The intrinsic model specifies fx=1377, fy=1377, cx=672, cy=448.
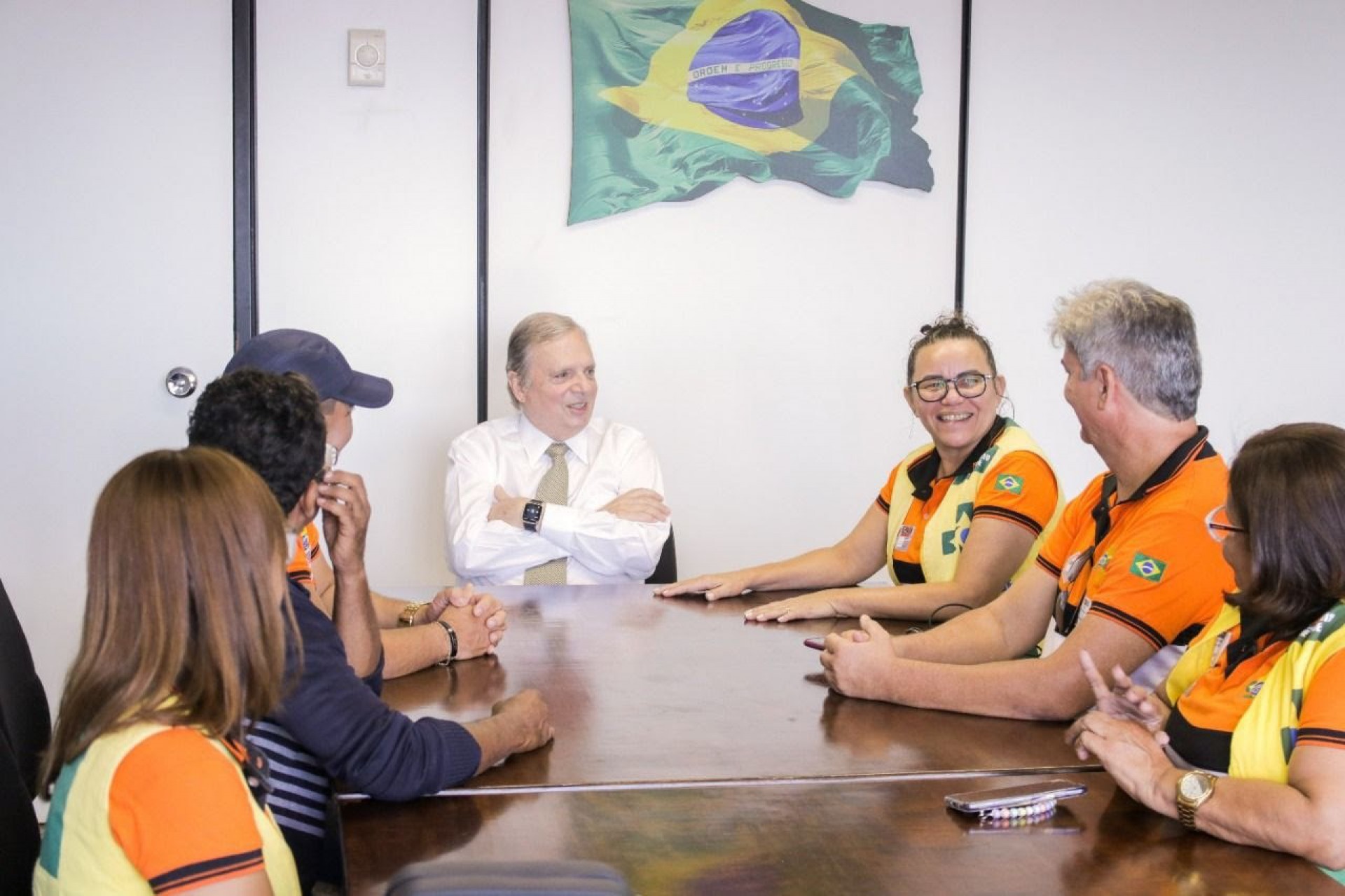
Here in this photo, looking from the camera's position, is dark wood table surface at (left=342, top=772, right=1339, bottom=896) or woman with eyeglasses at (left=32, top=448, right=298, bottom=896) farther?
dark wood table surface at (left=342, top=772, right=1339, bottom=896)

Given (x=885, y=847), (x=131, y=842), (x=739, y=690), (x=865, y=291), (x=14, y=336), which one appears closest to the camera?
(x=131, y=842)

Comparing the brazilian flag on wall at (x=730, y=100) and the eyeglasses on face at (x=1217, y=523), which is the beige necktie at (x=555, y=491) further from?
the eyeglasses on face at (x=1217, y=523)

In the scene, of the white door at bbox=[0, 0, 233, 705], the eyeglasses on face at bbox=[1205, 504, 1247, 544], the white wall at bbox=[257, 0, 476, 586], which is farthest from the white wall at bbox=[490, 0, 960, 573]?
the eyeglasses on face at bbox=[1205, 504, 1247, 544]

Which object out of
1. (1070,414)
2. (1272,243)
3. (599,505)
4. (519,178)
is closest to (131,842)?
(599,505)

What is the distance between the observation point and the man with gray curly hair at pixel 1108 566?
2.01 meters

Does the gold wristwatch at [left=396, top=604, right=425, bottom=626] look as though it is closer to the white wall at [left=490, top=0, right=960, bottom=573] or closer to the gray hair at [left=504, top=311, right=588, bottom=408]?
the gray hair at [left=504, top=311, right=588, bottom=408]

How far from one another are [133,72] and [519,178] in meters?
1.14

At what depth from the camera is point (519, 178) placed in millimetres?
4117

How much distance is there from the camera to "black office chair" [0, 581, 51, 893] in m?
1.63

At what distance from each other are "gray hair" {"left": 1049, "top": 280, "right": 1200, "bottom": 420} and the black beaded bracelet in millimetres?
1130

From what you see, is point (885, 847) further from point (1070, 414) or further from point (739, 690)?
point (1070, 414)

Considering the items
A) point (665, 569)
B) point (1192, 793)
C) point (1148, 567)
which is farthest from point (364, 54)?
point (1192, 793)

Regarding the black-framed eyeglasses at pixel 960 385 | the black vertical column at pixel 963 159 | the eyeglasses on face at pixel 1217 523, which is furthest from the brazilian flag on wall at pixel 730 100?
the eyeglasses on face at pixel 1217 523

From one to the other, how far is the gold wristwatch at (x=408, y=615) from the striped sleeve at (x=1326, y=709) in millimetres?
1585
